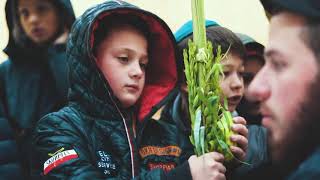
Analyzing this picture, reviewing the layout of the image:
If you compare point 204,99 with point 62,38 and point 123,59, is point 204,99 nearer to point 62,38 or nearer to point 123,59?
point 123,59

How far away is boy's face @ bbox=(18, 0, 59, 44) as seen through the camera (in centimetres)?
240

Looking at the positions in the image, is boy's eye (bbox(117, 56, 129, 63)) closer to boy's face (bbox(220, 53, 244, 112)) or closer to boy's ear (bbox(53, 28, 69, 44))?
boy's face (bbox(220, 53, 244, 112))

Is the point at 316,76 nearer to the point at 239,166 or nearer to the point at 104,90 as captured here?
the point at 239,166

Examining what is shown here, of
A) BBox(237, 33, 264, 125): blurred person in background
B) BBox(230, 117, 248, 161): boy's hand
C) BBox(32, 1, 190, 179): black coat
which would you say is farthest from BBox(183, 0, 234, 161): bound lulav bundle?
BBox(237, 33, 264, 125): blurred person in background

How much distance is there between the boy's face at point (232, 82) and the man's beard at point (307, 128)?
920mm

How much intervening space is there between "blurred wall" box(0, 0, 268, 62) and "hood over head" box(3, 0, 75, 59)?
4.11 ft

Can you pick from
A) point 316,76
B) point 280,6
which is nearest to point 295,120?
point 316,76

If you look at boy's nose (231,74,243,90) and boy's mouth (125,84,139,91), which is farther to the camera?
boy's nose (231,74,243,90)

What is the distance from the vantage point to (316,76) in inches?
44.1

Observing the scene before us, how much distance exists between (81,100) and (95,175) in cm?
30

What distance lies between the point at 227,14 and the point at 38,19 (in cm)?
176

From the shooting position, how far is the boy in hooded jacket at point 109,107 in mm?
1649

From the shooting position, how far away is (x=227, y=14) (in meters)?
3.86

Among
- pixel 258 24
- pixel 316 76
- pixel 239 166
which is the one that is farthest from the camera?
pixel 258 24
